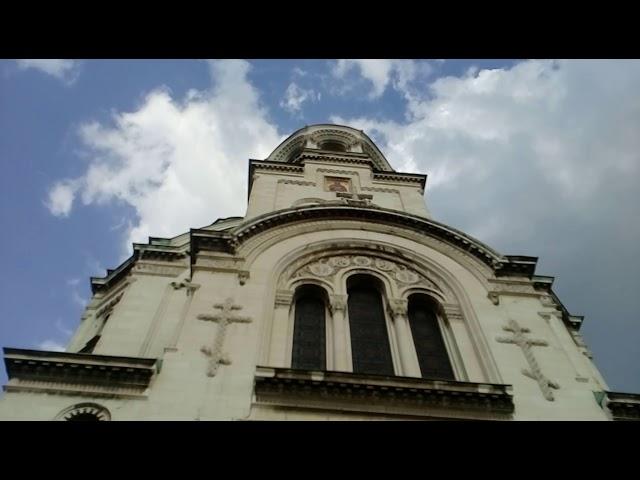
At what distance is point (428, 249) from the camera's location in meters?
20.2

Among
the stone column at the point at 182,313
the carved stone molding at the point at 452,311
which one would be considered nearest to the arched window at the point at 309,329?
the stone column at the point at 182,313

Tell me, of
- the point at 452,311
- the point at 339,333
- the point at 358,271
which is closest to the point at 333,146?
the point at 358,271

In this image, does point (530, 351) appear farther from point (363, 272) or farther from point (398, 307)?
point (363, 272)

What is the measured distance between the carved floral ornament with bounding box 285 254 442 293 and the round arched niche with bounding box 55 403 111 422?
737 cm

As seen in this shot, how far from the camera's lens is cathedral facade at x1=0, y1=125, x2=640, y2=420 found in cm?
1280

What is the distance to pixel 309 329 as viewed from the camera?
55.1 feet

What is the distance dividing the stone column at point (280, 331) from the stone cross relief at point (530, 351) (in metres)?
6.30

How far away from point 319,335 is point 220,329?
3.29m

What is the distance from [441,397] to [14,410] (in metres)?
9.97

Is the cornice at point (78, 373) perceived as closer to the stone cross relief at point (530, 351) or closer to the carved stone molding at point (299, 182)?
the stone cross relief at point (530, 351)

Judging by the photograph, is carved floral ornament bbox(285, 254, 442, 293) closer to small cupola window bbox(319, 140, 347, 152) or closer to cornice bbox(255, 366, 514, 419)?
cornice bbox(255, 366, 514, 419)
